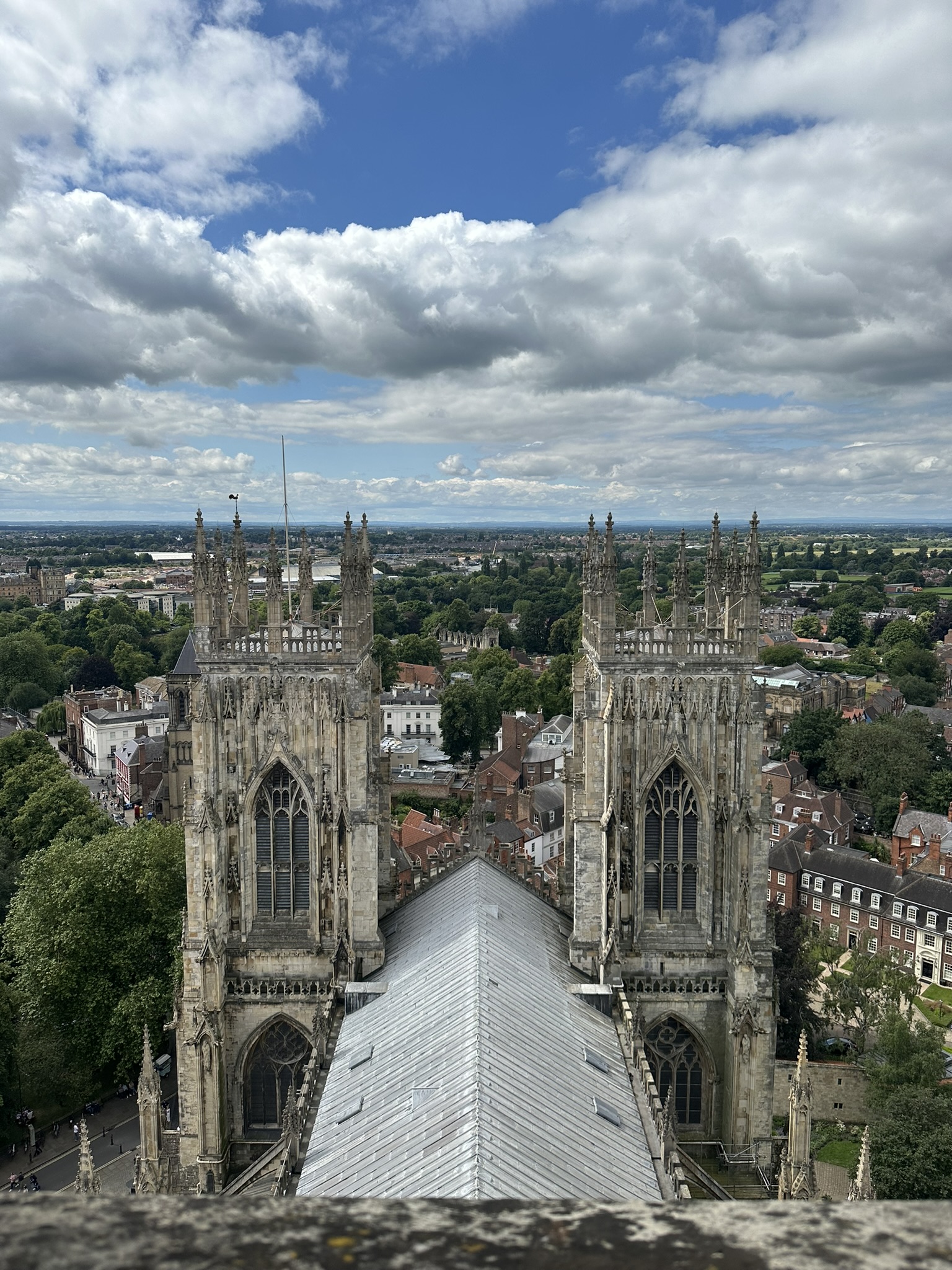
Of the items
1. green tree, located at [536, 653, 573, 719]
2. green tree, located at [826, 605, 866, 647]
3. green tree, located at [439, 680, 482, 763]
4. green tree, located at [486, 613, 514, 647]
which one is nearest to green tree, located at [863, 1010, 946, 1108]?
green tree, located at [439, 680, 482, 763]

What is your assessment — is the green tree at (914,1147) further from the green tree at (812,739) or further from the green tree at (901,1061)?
the green tree at (812,739)

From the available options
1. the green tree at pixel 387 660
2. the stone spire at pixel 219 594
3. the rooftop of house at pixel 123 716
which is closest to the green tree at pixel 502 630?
the green tree at pixel 387 660

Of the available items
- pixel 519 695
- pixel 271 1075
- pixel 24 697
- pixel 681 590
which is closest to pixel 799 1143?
pixel 271 1075

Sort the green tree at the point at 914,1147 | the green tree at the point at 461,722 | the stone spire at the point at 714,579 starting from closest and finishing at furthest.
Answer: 1. the stone spire at the point at 714,579
2. the green tree at the point at 914,1147
3. the green tree at the point at 461,722

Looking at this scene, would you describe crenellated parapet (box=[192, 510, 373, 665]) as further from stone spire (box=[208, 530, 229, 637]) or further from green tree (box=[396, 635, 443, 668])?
green tree (box=[396, 635, 443, 668])

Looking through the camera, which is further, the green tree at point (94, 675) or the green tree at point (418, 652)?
the green tree at point (418, 652)

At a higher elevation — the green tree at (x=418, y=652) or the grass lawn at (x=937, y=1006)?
the green tree at (x=418, y=652)

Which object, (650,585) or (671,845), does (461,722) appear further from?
(671,845)
